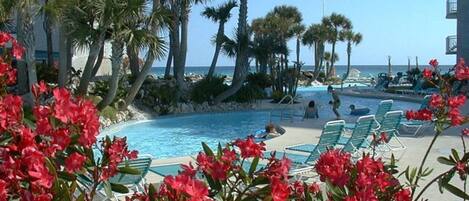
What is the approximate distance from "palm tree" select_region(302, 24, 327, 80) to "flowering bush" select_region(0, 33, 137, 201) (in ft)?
128

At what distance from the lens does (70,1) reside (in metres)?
13.9

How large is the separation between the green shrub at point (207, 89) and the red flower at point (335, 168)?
747 inches

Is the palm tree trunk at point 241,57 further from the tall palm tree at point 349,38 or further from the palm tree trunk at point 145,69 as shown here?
the tall palm tree at point 349,38

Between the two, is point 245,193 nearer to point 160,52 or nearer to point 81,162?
point 81,162

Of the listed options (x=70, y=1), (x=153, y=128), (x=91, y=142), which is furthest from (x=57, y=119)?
(x=153, y=128)

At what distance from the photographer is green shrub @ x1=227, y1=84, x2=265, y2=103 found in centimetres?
2230

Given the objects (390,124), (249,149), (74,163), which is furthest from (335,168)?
(390,124)

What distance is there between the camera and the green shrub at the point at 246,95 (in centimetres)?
2230

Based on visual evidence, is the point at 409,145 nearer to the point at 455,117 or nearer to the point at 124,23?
the point at 455,117

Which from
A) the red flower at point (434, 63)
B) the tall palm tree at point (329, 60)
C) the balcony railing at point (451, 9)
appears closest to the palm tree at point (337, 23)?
the tall palm tree at point (329, 60)

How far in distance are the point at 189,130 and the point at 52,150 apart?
14.0 meters

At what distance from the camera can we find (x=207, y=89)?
21.5m

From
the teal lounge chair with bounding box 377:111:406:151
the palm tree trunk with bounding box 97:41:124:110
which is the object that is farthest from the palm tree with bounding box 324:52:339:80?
the teal lounge chair with bounding box 377:111:406:151

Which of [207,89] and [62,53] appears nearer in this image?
[62,53]
